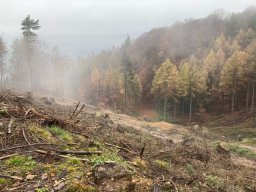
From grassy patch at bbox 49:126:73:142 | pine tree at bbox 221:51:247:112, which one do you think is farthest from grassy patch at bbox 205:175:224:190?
pine tree at bbox 221:51:247:112

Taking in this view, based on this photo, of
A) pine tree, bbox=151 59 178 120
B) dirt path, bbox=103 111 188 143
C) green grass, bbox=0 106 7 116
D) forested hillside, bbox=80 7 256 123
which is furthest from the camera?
pine tree, bbox=151 59 178 120

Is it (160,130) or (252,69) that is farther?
(252,69)

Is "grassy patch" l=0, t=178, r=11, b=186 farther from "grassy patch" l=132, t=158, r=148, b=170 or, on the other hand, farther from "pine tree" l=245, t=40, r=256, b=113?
"pine tree" l=245, t=40, r=256, b=113

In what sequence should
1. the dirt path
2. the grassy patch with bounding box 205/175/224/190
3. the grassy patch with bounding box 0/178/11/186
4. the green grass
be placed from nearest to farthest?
the grassy patch with bounding box 0/178/11/186 → the grassy patch with bounding box 205/175/224/190 → the green grass → the dirt path

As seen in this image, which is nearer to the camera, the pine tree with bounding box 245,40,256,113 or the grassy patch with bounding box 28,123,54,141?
the grassy patch with bounding box 28,123,54,141

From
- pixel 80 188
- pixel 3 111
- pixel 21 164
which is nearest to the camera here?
pixel 80 188

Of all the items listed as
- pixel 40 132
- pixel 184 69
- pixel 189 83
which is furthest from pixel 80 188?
pixel 184 69

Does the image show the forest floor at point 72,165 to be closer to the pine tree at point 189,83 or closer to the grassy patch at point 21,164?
the grassy patch at point 21,164

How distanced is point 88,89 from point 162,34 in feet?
154

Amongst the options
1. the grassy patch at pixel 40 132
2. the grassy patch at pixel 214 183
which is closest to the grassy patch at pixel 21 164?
the grassy patch at pixel 40 132

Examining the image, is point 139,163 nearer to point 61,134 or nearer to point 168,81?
point 61,134

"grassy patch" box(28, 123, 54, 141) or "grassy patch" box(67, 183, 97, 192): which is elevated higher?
"grassy patch" box(28, 123, 54, 141)

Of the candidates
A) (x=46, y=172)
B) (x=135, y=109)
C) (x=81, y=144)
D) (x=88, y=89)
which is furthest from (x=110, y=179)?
(x=88, y=89)

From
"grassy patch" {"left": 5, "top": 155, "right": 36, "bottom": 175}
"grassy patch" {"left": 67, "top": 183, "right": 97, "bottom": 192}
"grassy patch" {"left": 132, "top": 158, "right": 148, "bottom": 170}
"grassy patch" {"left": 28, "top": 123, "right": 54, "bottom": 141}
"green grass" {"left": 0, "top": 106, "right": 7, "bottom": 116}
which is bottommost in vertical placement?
"grassy patch" {"left": 132, "top": 158, "right": 148, "bottom": 170}
